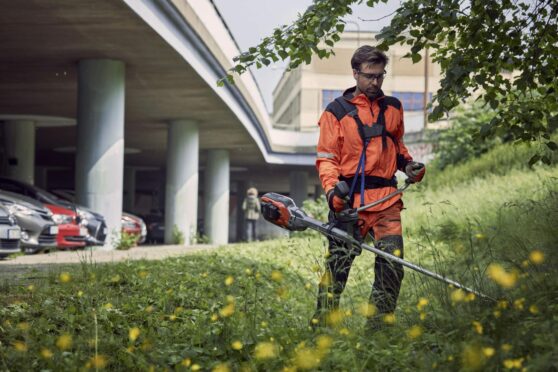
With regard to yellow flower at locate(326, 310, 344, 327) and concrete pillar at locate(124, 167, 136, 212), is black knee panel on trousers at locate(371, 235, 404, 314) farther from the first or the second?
concrete pillar at locate(124, 167, 136, 212)

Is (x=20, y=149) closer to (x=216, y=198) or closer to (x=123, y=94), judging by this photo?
(x=123, y=94)

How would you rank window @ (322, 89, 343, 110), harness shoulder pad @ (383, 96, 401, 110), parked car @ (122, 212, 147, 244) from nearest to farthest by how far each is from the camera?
harness shoulder pad @ (383, 96, 401, 110) < parked car @ (122, 212, 147, 244) < window @ (322, 89, 343, 110)

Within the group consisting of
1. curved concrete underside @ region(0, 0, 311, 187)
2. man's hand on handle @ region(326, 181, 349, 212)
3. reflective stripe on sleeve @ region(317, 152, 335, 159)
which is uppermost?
curved concrete underside @ region(0, 0, 311, 187)

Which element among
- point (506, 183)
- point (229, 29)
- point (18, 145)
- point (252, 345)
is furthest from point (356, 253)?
point (18, 145)

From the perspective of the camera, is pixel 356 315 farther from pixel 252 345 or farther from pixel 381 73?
pixel 381 73

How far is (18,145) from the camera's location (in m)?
28.5

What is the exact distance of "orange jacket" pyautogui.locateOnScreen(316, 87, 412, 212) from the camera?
17.4 feet

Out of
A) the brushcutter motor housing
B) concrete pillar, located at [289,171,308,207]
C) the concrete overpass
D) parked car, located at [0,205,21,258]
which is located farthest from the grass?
concrete pillar, located at [289,171,308,207]

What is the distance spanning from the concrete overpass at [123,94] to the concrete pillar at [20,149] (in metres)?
0.04

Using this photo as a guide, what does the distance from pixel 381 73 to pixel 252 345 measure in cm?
181

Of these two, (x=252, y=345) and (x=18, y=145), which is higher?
(x=18, y=145)

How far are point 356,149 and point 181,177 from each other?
24.1 m

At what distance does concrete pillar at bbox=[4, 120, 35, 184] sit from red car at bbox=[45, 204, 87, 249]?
1052 cm

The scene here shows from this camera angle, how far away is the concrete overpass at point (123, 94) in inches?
640
